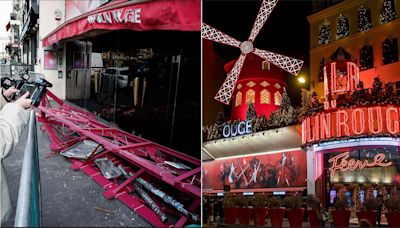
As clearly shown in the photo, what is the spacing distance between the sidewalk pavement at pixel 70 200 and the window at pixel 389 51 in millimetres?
Result: 5237

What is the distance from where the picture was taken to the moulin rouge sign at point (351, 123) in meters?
5.55

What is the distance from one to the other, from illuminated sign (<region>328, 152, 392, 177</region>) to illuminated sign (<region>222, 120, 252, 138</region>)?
1.84m

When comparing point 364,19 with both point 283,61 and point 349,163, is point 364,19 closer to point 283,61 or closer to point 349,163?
point 283,61

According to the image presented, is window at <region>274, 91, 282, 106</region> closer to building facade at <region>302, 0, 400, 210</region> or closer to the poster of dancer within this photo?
the poster of dancer

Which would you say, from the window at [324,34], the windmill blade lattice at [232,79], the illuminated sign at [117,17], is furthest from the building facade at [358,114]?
the illuminated sign at [117,17]

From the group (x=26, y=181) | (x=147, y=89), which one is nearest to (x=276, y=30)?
(x=147, y=89)

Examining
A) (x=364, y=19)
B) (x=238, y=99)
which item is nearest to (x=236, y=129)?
(x=238, y=99)

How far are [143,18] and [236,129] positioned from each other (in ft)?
18.2

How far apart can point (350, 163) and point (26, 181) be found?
5733mm

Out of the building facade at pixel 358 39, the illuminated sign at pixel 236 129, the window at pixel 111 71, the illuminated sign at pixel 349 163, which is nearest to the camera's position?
the window at pixel 111 71

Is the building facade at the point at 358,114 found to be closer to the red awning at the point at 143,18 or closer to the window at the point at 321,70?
the window at the point at 321,70

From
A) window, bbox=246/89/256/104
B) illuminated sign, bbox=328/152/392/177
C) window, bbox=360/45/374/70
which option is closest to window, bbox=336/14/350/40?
window, bbox=360/45/374/70

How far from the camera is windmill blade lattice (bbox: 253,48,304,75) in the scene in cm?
709

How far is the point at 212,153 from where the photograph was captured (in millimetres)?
7973
